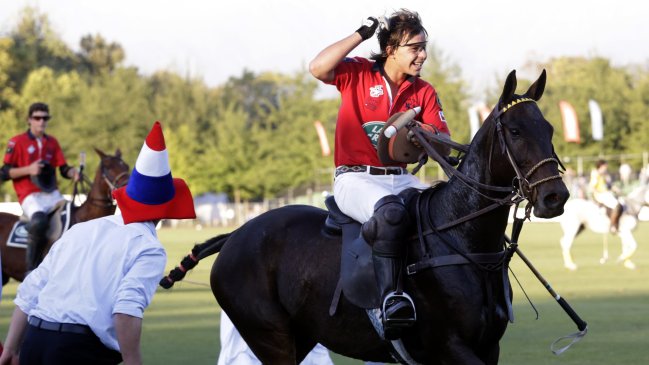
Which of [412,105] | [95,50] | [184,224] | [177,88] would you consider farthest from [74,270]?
[95,50]

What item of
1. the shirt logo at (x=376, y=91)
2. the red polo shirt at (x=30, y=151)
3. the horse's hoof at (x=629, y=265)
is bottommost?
the horse's hoof at (x=629, y=265)

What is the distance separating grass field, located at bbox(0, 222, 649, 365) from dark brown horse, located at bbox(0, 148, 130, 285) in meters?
0.80

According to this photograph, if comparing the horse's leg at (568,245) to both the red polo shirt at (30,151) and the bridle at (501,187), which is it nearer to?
the red polo shirt at (30,151)

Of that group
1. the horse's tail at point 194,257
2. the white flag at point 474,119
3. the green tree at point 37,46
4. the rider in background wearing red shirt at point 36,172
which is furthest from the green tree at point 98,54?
the horse's tail at point 194,257

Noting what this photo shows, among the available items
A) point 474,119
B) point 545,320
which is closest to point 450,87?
point 474,119

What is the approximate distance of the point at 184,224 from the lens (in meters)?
70.6

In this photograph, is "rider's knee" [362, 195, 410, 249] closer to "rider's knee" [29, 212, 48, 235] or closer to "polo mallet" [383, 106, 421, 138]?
"polo mallet" [383, 106, 421, 138]

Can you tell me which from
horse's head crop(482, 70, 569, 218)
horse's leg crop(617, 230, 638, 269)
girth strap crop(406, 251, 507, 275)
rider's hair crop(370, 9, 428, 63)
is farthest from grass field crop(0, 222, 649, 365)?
horse's head crop(482, 70, 569, 218)

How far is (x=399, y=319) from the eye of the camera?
6.50 m

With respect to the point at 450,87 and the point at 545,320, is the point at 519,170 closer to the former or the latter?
the point at 545,320

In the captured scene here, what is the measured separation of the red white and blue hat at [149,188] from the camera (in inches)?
221

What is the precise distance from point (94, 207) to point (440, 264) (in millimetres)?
10131

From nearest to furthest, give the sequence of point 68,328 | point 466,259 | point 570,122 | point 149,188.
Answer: point 68,328, point 149,188, point 466,259, point 570,122

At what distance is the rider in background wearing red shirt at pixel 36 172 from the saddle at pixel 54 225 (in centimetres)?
9
